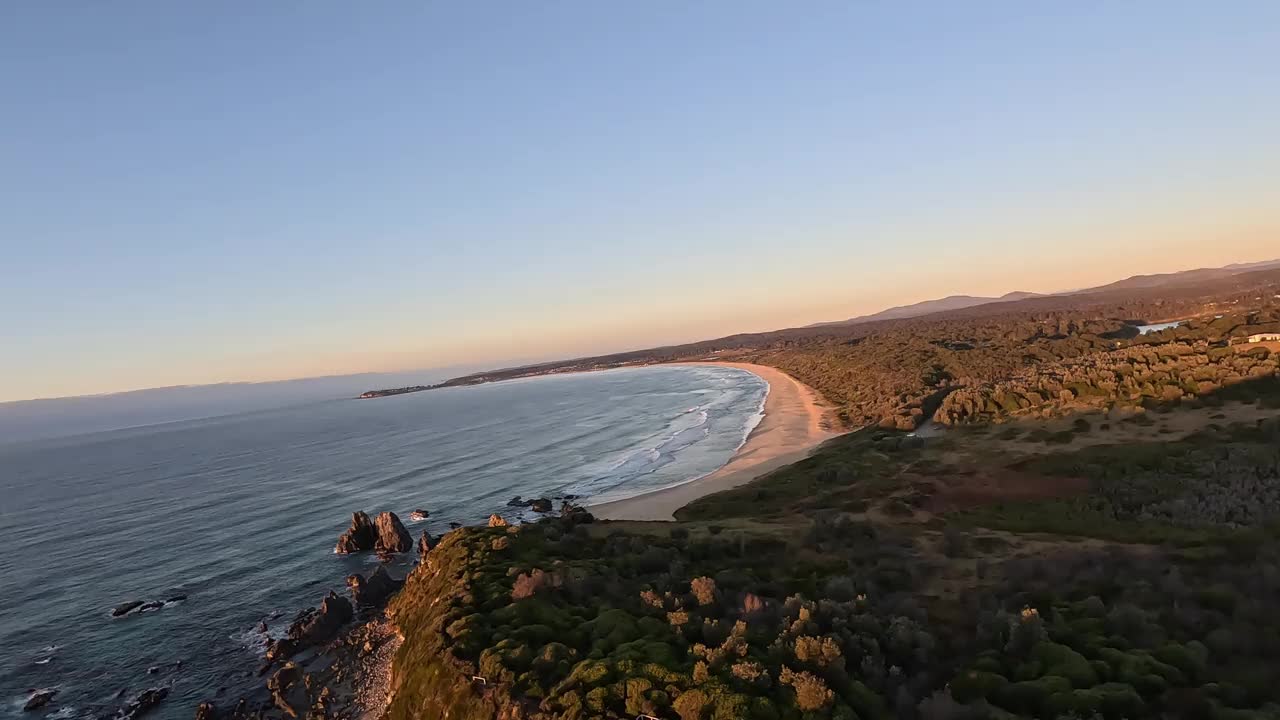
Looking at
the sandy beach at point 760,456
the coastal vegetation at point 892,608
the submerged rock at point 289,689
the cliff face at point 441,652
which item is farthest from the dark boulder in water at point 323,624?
the sandy beach at point 760,456

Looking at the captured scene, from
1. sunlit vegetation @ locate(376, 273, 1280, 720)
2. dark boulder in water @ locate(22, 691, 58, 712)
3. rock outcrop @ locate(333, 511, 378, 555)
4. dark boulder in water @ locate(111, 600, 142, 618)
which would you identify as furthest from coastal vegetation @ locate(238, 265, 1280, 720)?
dark boulder in water @ locate(111, 600, 142, 618)

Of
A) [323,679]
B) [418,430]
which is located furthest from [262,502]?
[418,430]

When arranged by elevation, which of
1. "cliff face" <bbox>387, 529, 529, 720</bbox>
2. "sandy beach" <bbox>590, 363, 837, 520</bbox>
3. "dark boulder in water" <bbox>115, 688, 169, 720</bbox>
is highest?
"cliff face" <bbox>387, 529, 529, 720</bbox>

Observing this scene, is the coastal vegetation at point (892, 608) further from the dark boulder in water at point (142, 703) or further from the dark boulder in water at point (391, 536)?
the dark boulder in water at point (391, 536)

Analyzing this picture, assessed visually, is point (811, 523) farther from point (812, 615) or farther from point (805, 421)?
point (805, 421)

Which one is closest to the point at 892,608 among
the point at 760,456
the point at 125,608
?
the point at 760,456

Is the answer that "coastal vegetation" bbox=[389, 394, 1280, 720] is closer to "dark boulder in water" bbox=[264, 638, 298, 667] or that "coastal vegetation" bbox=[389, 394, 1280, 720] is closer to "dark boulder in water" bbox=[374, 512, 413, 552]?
"dark boulder in water" bbox=[264, 638, 298, 667]

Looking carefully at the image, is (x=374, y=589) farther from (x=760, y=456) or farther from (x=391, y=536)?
(x=760, y=456)
